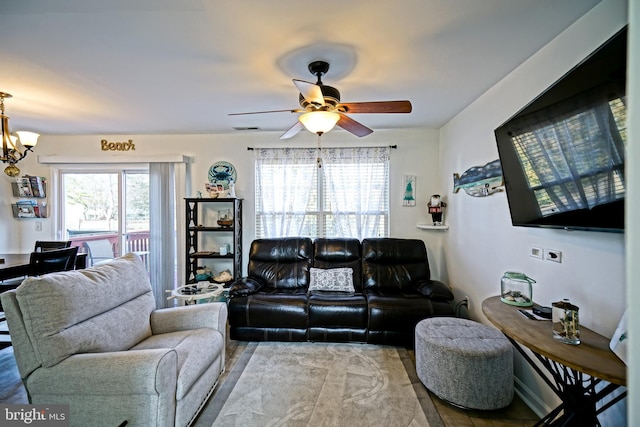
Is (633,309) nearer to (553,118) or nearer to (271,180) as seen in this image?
(553,118)

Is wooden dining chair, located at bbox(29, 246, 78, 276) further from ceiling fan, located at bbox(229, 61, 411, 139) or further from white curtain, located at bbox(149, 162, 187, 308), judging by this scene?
ceiling fan, located at bbox(229, 61, 411, 139)

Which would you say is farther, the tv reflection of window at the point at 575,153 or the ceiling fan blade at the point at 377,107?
the ceiling fan blade at the point at 377,107

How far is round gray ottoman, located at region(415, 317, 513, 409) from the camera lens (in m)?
1.87

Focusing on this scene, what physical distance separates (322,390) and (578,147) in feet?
7.46

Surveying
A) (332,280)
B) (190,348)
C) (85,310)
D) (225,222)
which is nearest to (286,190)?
(225,222)

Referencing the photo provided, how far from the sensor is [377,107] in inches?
82.0

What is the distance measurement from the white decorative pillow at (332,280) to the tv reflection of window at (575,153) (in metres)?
2.11

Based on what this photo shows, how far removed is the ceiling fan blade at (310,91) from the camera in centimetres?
171

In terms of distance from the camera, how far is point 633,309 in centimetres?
48

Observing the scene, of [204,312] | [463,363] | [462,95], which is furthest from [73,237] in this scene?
[462,95]

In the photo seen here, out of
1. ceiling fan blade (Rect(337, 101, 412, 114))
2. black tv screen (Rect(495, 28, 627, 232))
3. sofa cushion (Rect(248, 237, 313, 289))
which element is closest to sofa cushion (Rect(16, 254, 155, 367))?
sofa cushion (Rect(248, 237, 313, 289))

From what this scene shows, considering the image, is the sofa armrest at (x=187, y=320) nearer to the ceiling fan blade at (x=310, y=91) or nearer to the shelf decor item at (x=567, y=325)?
the ceiling fan blade at (x=310, y=91)

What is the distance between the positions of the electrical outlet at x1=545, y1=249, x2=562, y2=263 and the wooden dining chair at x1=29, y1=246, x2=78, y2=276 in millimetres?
4364

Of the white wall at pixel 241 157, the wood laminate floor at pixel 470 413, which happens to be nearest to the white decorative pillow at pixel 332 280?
the white wall at pixel 241 157
